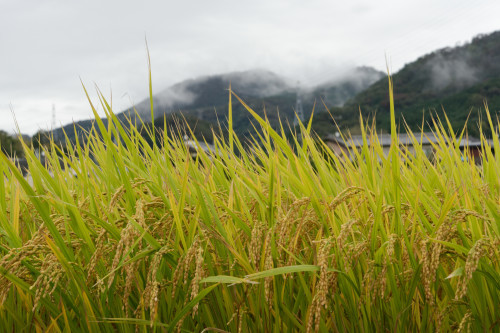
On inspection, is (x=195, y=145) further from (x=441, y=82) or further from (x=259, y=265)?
(x=441, y=82)

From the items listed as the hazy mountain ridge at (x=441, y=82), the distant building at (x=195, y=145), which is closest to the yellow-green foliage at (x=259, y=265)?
the distant building at (x=195, y=145)

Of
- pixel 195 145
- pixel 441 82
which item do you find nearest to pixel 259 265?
pixel 195 145

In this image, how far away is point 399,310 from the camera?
5.36ft

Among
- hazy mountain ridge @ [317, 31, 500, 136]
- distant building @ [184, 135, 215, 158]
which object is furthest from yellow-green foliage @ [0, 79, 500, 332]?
hazy mountain ridge @ [317, 31, 500, 136]

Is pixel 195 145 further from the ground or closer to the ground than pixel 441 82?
closer to the ground

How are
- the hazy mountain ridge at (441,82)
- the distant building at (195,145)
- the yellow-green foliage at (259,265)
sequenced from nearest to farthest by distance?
the yellow-green foliage at (259,265), the distant building at (195,145), the hazy mountain ridge at (441,82)

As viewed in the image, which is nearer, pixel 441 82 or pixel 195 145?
pixel 195 145

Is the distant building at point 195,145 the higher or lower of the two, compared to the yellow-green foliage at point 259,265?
higher

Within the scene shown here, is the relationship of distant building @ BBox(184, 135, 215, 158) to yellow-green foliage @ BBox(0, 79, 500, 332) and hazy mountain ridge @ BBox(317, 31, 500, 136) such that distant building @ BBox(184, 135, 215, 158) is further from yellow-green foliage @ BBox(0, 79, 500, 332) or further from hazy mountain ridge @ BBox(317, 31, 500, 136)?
hazy mountain ridge @ BBox(317, 31, 500, 136)

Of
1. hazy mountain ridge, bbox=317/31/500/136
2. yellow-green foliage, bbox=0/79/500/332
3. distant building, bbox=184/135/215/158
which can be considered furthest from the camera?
hazy mountain ridge, bbox=317/31/500/136

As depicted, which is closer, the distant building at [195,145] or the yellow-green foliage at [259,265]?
the yellow-green foliage at [259,265]

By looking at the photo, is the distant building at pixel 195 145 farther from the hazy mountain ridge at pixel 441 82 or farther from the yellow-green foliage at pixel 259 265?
the hazy mountain ridge at pixel 441 82

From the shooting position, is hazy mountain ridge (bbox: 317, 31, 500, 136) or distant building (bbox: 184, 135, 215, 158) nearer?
distant building (bbox: 184, 135, 215, 158)

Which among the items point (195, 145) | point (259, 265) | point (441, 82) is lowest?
point (259, 265)
